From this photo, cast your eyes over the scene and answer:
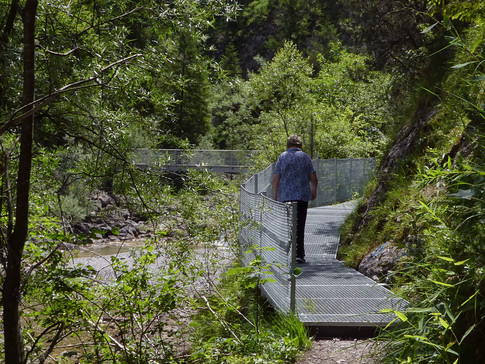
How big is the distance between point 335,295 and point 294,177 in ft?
6.45

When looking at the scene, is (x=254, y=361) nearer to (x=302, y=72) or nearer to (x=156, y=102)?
(x=156, y=102)

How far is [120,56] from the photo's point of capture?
5.64 m

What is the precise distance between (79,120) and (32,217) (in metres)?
1.05

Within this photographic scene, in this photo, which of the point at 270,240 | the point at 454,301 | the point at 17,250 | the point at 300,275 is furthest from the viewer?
the point at 300,275

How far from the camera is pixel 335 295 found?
6855 mm

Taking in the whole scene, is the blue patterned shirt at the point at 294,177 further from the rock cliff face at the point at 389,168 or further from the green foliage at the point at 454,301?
the green foliage at the point at 454,301

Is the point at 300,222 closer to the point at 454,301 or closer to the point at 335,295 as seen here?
the point at 335,295

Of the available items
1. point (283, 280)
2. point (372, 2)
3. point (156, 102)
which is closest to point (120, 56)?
point (156, 102)

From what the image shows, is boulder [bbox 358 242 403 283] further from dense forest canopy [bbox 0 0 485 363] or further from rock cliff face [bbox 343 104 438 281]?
dense forest canopy [bbox 0 0 485 363]

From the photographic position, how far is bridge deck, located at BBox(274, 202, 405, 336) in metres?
5.72

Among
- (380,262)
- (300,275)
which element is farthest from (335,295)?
(300,275)

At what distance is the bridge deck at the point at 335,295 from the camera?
5719 millimetres

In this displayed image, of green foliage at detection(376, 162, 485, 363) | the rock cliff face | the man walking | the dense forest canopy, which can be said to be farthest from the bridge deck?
the man walking

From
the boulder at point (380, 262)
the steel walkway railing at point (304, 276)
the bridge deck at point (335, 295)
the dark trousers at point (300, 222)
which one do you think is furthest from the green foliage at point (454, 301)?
the dark trousers at point (300, 222)
